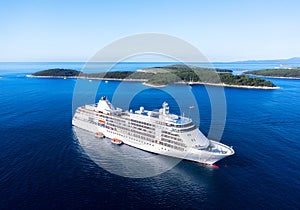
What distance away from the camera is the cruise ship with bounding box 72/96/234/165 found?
1251 inches

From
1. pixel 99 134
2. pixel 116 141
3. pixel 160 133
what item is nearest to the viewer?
pixel 160 133

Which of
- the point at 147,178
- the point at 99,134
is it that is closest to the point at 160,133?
the point at 147,178

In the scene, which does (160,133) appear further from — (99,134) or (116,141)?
(99,134)

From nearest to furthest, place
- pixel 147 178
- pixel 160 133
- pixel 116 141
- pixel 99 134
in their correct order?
pixel 147 178
pixel 160 133
pixel 116 141
pixel 99 134

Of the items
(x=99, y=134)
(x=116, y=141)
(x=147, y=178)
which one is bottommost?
(x=147, y=178)

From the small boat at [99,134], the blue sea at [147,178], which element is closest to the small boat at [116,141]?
the small boat at [99,134]

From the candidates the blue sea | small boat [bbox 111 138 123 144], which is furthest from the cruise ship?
the blue sea

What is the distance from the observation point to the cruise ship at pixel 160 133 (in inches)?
1251

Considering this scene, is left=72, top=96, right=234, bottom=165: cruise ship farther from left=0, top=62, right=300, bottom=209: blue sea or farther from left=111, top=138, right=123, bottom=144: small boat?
left=0, top=62, right=300, bottom=209: blue sea

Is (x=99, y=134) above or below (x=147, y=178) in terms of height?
above

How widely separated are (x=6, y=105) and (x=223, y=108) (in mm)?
64620

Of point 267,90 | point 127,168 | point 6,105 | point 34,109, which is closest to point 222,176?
point 127,168

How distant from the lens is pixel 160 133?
3416cm

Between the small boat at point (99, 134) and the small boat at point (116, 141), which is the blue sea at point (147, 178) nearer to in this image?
the small boat at point (116, 141)
